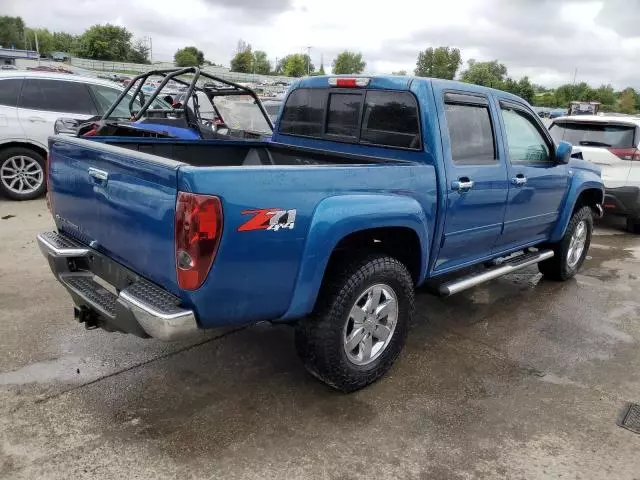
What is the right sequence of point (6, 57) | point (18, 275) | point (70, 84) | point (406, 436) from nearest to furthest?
point (406, 436), point (18, 275), point (70, 84), point (6, 57)

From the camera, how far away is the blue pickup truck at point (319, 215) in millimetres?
2375

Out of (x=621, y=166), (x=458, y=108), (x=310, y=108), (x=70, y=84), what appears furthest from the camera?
(x=70, y=84)

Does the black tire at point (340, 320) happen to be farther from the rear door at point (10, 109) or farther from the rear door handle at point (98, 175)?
the rear door at point (10, 109)

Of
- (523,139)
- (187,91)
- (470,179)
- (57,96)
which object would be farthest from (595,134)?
(57,96)

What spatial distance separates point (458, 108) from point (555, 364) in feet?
6.38

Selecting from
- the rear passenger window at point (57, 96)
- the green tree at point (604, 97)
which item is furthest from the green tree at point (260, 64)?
the rear passenger window at point (57, 96)

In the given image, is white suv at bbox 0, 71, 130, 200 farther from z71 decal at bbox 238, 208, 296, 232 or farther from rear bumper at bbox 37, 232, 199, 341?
z71 decal at bbox 238, 208, 296, 232

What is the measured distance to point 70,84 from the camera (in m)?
8.04

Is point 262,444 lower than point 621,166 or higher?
lower

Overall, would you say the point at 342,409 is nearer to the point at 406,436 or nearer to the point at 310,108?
the point at 406,436

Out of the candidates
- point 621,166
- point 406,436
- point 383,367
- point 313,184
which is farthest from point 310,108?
point 621,166

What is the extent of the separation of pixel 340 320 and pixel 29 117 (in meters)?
6.67

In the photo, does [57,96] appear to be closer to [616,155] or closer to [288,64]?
[616,155]

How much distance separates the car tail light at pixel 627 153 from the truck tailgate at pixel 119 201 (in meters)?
7.13
